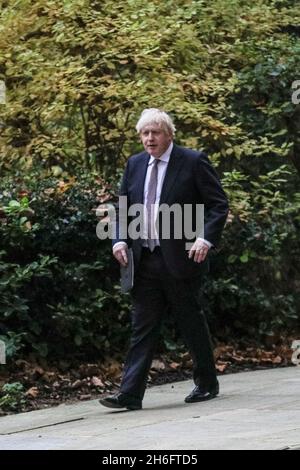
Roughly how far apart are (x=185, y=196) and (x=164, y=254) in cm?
43

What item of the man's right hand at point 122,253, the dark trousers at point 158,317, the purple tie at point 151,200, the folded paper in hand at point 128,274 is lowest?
the dark trousers at point 158,317

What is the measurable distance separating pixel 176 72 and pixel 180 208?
3.15 metres

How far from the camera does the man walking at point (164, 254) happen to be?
9492 millimetres

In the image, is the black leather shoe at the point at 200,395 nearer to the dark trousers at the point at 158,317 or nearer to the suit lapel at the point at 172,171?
the dark trousers at the point at 158,317

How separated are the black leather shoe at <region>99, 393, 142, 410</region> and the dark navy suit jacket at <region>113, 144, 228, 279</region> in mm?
896

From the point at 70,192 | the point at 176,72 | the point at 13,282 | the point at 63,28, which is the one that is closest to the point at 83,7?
the point at 63,28

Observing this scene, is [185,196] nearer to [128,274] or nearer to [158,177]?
[158,177]

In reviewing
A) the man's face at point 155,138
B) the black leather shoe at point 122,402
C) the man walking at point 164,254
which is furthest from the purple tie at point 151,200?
the black leather shoe at point 122,402

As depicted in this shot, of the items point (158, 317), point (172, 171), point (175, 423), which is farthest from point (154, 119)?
point (175, 423)

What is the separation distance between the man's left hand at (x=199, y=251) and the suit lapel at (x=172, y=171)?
41cm

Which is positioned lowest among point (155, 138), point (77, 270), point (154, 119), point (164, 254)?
point (77, 270)

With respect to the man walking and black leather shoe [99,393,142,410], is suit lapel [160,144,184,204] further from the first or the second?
black leather shoe [99,393,142,410]

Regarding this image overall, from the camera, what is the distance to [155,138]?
31.2 feet

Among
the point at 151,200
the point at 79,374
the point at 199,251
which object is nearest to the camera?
the point at 199,251
